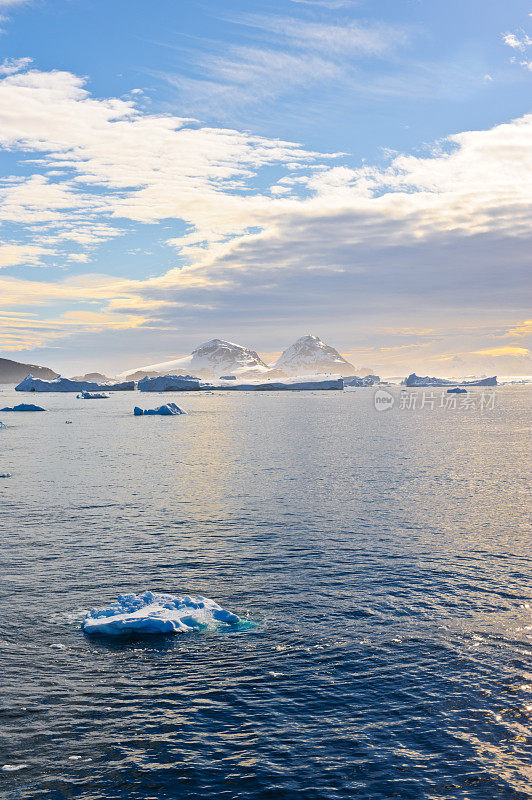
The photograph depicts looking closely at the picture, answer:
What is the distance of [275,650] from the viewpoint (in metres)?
18.7

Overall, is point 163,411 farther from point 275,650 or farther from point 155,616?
point 275,650

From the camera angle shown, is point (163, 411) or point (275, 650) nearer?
point (275, 650)

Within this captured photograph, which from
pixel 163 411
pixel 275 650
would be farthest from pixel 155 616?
pixel 163 411

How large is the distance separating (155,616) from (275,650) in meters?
4.20

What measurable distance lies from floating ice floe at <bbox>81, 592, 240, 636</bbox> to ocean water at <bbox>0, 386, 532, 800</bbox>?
1.66 ft

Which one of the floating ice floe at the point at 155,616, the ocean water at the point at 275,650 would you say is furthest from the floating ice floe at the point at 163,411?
the floating ice floe at the point at 155,616

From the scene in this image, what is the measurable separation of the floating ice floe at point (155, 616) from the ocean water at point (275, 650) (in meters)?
0.51

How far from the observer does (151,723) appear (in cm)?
1484

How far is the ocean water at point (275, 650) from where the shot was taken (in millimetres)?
13188

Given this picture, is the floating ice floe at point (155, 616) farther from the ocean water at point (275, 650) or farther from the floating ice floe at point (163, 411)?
the floating ice floe at point (163, 411)

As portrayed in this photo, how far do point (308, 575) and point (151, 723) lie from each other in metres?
11.7

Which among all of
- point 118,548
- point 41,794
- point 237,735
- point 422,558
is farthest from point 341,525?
point 41,794

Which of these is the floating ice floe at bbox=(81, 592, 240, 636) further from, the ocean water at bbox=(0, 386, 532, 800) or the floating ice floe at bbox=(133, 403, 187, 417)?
the floating ice floe at bbox=(133, 403, 187, 417)

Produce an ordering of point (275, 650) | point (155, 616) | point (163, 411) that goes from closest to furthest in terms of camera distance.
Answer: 1. point (275, 650)
2. point (155, 616)
3. point (163, 411)
